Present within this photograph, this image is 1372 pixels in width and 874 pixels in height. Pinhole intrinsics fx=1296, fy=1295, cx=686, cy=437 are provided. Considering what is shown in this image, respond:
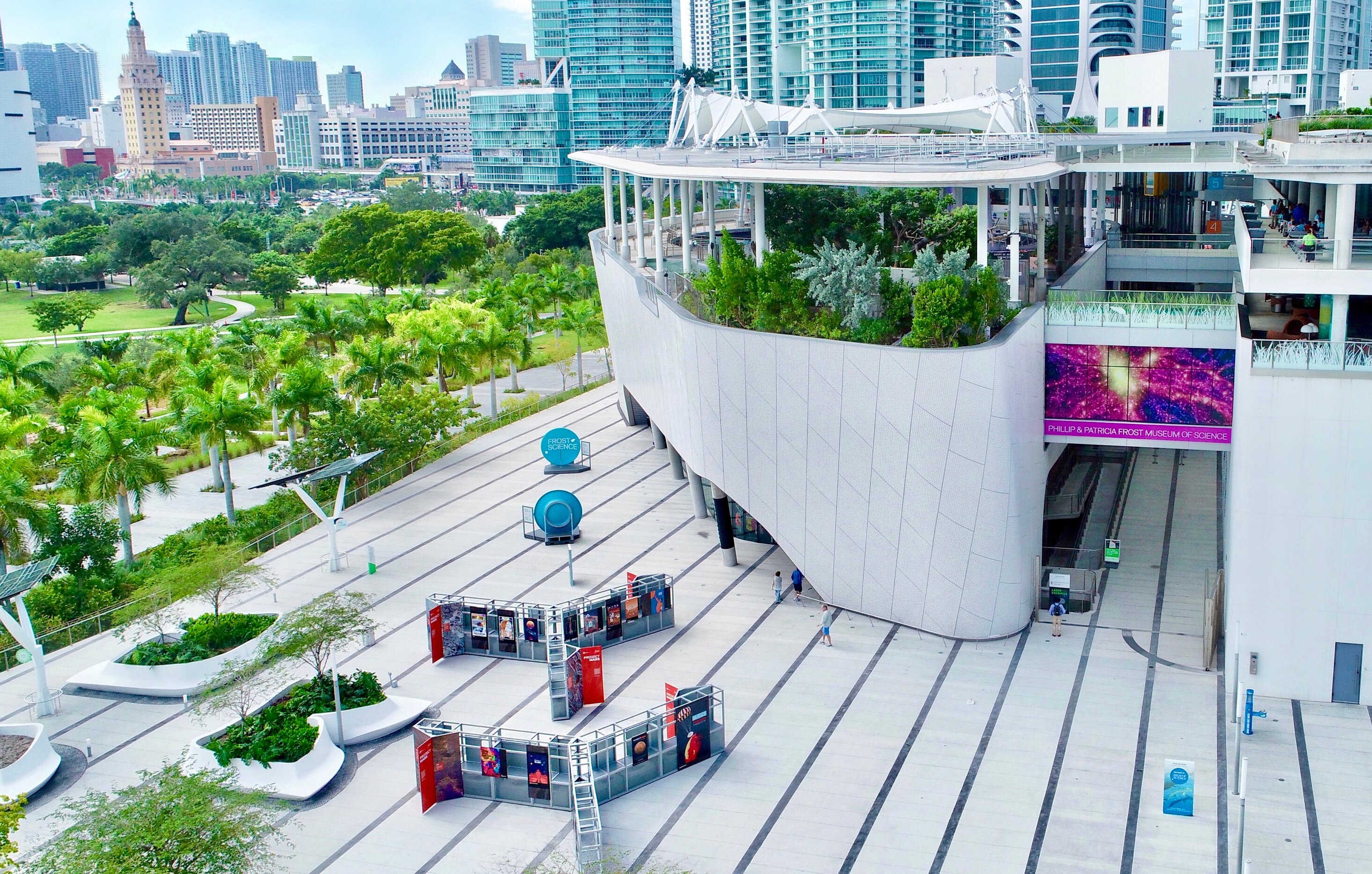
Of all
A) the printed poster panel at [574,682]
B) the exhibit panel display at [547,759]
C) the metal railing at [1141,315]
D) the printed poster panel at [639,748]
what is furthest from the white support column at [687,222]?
the printed poster panel at [639,748]

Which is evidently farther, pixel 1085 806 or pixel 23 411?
pixel 23 411

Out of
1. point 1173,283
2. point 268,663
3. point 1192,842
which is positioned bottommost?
point 1192,842

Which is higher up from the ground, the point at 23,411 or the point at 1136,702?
the point at 23,411

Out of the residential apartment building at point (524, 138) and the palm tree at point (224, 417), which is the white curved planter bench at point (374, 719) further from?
the residential apartment building at point (524, 138)

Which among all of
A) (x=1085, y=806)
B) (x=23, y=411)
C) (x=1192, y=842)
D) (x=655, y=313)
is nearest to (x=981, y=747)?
(x=1085, y=806)

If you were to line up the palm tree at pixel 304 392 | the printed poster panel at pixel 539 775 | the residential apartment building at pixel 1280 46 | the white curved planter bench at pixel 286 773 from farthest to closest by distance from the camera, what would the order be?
1. the residential apartment building at pixel 1280 46
2. the palm tree at pixel 304 392
3. the white curved planter bench at pixel 286 773
4. the printed poster panel at pixel 539 775

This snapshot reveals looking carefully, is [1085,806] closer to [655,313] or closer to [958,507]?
[958,507]

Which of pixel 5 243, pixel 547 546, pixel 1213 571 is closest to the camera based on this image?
pixel 1213 571
